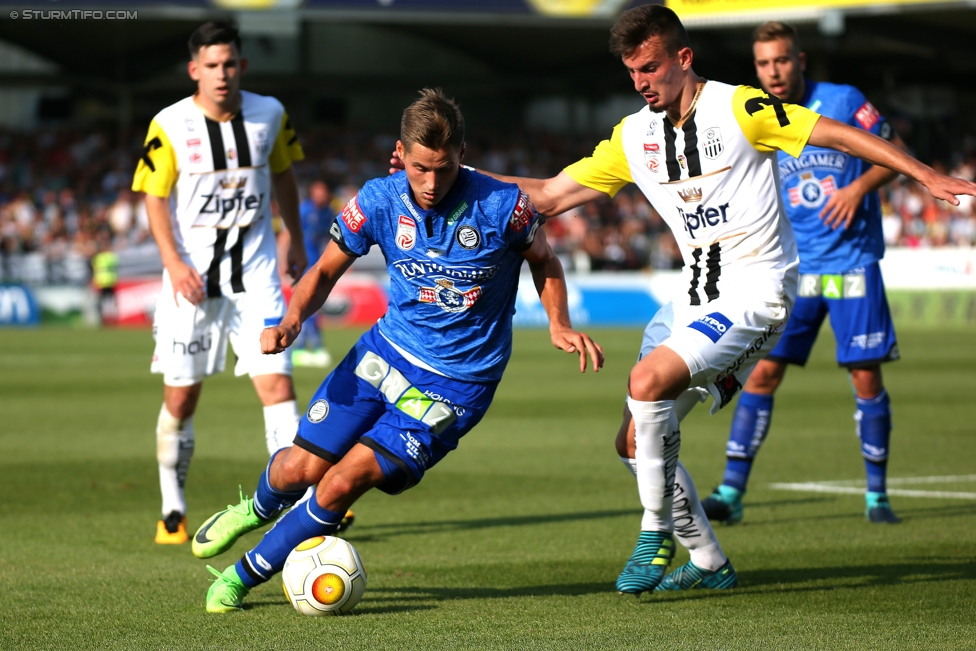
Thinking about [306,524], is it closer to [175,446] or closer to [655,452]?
[655,452]

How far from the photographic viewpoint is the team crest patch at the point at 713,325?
4.98 m

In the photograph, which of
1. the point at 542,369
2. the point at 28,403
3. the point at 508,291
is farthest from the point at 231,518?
the point at 542,369

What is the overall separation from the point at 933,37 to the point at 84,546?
33.3 m

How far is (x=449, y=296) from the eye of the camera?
16.0 feet

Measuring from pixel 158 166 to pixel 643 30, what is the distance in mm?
2836

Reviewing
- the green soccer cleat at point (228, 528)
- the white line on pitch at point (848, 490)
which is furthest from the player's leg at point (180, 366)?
the white line on pitch at point (848, 490)

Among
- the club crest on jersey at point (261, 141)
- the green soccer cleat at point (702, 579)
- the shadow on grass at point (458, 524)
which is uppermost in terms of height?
the club crest on jersey at point (261, 141)

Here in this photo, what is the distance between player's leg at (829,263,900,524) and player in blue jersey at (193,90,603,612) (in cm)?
294

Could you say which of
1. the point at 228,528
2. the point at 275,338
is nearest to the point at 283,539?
the point at 228,528

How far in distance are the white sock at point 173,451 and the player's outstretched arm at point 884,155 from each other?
358 centimetres

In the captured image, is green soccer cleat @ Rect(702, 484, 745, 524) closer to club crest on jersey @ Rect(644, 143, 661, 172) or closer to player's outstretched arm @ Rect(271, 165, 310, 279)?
club crest on jersey @ Rect(644, 143, 661, 172)

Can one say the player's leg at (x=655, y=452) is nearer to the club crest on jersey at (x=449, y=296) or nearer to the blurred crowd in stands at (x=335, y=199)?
the club crest on jersey at (x=449, y=296)

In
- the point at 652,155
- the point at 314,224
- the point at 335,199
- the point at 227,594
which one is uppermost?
the point at 652,155

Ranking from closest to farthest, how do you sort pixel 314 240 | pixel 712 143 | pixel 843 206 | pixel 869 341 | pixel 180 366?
pixel 712 143
pixel 180 366
pixel 843 206
pixel 869 341
pixel 314 240
